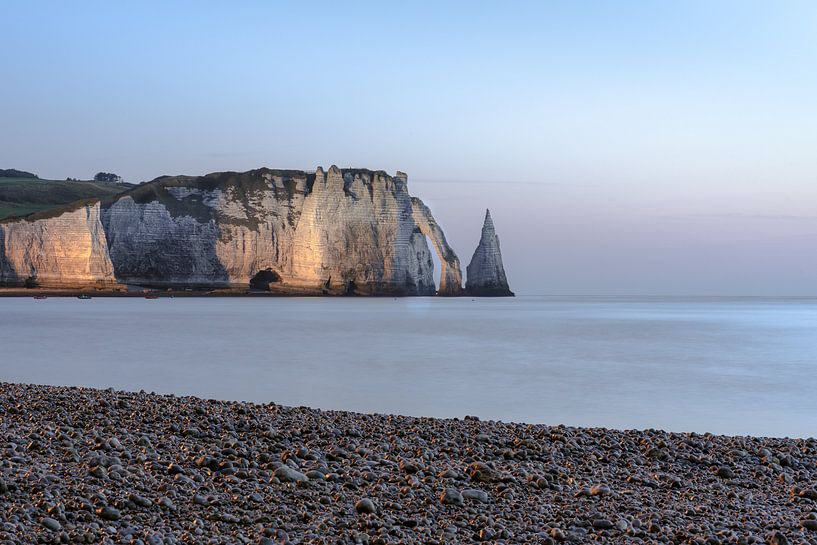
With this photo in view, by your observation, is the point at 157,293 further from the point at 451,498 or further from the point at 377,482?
the point at 451,498

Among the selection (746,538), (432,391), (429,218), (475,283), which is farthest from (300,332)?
(475,283)

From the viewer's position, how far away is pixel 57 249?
79.4 metres

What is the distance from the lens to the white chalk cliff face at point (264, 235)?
84.0 meters

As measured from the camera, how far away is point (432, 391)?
46.8 ft

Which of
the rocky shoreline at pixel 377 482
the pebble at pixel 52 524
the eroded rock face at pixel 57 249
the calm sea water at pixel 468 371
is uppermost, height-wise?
the eroded rock face at pixel 57 249

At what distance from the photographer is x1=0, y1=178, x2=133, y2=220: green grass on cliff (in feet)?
392

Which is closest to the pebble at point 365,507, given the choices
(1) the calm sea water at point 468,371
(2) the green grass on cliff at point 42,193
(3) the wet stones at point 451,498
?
(3) the wet stones at point 451,498

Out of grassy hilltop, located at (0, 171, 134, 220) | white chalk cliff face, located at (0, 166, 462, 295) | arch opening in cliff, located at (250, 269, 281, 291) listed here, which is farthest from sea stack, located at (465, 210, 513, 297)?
grassy hilltop, located at (0, 171, 134, 220)

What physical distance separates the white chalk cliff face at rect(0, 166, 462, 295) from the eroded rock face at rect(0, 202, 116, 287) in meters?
0.24

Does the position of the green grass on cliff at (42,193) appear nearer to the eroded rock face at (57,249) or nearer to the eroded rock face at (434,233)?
the eroded rock face at (57,249)

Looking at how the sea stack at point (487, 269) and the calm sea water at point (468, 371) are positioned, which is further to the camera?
the sea stack at point (487, 269)

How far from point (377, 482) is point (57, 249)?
8209 cm

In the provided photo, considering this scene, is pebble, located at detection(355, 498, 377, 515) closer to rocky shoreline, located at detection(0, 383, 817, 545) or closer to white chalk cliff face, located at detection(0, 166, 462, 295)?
rocky shoreline, located at detection(0, 383, 817, 545)

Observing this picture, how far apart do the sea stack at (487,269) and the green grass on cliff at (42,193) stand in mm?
A: 57001
